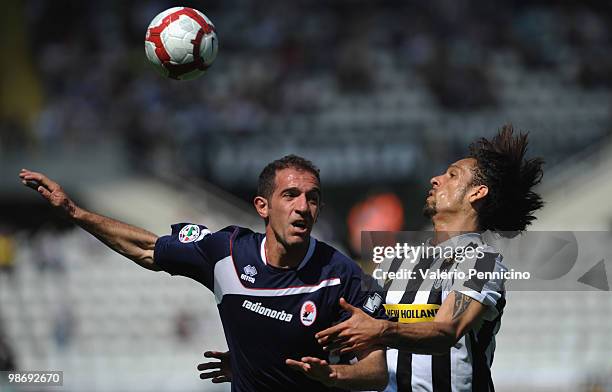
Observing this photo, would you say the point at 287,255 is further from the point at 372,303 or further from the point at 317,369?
the point at 317,369

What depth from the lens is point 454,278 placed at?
5188mm

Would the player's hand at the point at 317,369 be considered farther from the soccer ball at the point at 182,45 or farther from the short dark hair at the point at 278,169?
the soccer ball at the point at 182,45

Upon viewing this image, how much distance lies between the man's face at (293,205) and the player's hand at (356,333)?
2.52 ft

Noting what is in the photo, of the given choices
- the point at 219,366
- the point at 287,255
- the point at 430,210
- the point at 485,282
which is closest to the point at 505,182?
the point at 430,210

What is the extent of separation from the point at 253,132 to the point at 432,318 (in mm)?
12613

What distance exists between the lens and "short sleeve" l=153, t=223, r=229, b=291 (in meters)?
5.62

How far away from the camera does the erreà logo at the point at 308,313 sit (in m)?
5.24

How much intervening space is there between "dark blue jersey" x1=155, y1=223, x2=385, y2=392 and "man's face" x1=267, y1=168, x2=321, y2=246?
0.55ft

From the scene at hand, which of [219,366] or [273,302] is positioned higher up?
[273,302]

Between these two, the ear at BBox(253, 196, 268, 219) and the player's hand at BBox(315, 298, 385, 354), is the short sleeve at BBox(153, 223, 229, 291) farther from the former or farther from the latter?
the player's hand at BBox(315, 298, 385, 354)

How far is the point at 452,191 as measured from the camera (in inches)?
219

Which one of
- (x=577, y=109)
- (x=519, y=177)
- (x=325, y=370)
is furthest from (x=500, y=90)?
(x=325, y=370)

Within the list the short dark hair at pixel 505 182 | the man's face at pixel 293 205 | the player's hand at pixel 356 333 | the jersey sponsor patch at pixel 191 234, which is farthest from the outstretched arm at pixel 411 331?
the jersey sponsor patch at pixel 191 234

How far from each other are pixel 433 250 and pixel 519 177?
0.68 m
